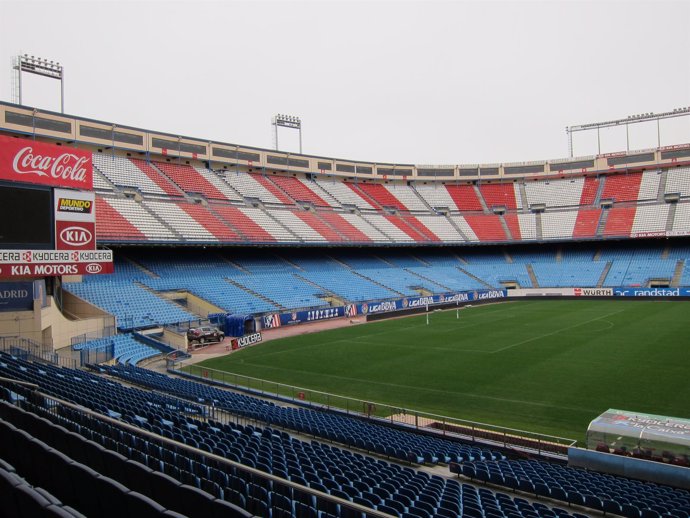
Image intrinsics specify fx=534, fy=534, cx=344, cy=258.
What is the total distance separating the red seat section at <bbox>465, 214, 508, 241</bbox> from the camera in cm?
7169

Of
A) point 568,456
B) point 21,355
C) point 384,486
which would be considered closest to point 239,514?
point 384,486

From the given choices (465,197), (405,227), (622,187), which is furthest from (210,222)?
(622,187)

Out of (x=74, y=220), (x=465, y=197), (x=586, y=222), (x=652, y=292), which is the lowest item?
(x=652, y=292)

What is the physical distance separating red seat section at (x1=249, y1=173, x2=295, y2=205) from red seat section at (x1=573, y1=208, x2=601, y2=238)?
120 feet

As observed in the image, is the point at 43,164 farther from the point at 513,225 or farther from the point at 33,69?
the point at 513,225

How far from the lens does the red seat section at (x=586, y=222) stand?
6756cm

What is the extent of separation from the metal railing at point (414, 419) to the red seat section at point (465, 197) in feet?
189

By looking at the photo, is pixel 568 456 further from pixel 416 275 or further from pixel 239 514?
pixel 416 275

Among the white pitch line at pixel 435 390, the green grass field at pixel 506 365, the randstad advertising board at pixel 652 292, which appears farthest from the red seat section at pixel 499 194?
the white pitch line at pixel 435 390

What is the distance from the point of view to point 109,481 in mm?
4668

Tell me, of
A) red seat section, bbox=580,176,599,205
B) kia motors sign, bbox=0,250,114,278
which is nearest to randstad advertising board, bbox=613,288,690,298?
red seat section, bbox=580,176,599,205

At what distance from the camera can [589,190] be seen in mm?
74125

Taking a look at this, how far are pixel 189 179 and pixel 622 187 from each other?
184 feet

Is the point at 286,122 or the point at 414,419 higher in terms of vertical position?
the point at 286,122
